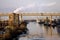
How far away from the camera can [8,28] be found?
1.74m

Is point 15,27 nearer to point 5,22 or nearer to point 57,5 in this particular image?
point 5,22

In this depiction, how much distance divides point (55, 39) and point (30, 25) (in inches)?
13.9

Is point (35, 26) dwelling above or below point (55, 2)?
below

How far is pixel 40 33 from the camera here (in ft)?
5.82

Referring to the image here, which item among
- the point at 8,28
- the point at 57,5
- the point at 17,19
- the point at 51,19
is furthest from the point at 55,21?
the point at 8,28

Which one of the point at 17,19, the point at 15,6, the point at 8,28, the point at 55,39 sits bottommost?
the point at 55,39

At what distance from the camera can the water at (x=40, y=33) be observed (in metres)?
1.76

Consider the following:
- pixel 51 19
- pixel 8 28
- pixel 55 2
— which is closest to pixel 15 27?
pixel 8 28

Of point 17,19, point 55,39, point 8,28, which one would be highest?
point 17,19

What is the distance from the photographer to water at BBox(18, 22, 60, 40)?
1.76m

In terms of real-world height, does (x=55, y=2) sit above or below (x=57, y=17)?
above

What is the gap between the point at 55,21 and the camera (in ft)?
5.86

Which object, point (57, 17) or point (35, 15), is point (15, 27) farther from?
point (57, 17)

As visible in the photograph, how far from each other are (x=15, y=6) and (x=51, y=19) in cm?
48
